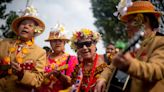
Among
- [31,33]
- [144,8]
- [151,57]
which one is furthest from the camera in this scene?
[31,33]

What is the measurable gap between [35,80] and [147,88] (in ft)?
9.50

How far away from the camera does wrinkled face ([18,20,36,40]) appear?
20.0 feet

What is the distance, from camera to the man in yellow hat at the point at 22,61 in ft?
18.7

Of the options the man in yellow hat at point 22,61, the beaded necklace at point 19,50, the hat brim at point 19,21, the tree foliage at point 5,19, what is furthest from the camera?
the tree foliage at point 5,19

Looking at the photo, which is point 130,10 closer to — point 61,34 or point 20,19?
point 20,19

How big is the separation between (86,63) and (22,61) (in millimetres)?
1014

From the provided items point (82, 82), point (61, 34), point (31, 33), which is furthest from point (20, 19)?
point (61, 34)

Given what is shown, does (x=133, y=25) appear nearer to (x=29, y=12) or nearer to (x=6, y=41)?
(x=6, y=41)

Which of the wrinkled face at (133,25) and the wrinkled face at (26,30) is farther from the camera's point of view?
the wrinkled face at (26,30)

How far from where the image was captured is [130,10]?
3.78 metres

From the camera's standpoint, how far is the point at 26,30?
6117mm

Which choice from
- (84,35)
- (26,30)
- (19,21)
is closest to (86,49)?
(84,35)

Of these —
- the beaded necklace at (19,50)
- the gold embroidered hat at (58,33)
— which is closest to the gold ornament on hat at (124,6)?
the beaded necklace at (19,50)

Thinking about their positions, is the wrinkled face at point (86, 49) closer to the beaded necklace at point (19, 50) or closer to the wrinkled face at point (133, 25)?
the beaded necklace at point (19, 50)
